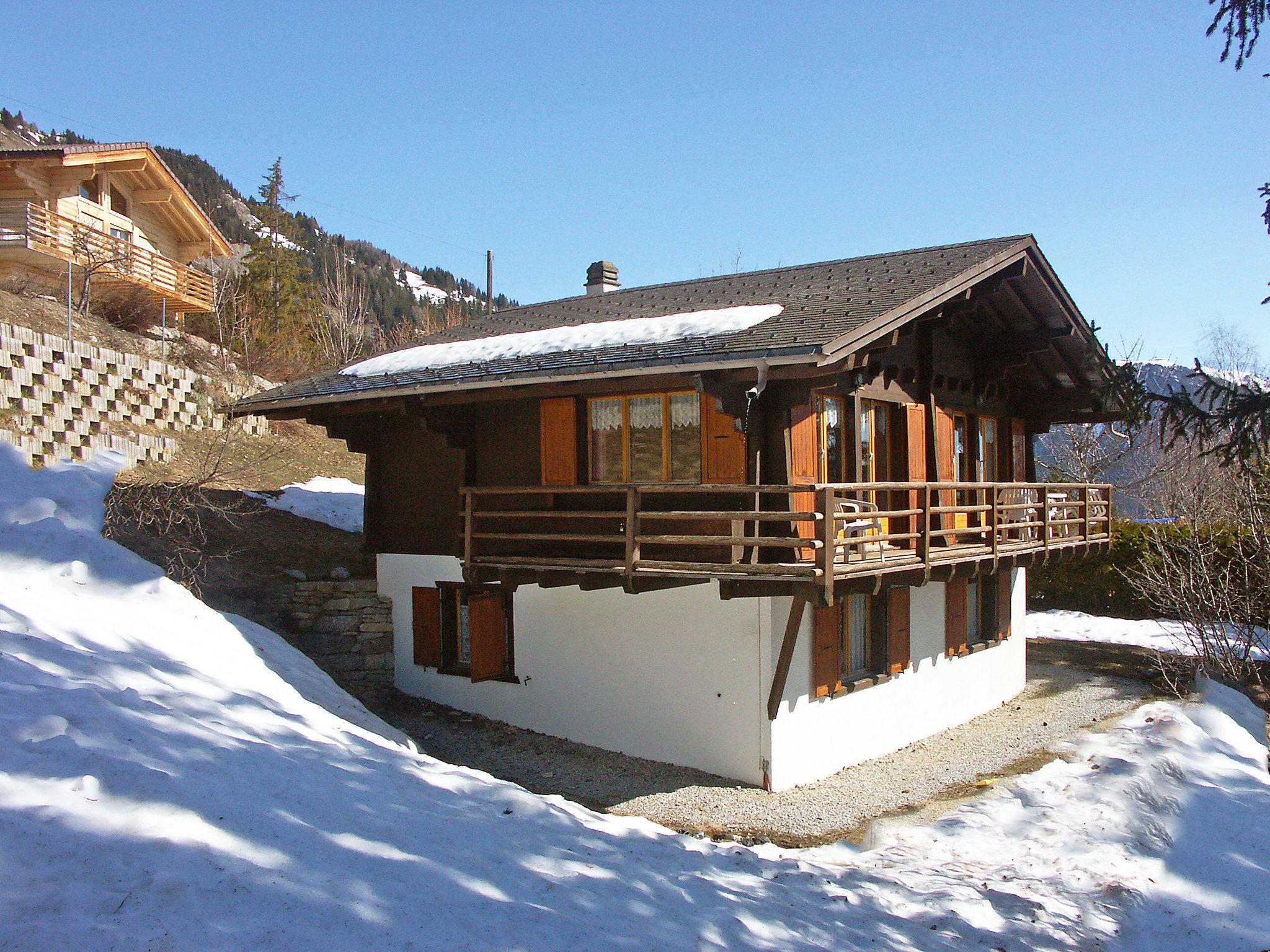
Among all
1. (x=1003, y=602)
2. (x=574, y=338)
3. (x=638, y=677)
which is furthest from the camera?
(x=1003, y=602)

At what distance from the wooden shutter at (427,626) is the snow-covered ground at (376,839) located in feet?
7.56

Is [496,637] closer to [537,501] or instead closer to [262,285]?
[537,501]

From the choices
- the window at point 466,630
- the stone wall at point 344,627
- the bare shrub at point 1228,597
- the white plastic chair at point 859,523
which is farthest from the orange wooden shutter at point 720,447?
the bare shrub at point 1228,597

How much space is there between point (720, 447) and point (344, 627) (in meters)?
6.93

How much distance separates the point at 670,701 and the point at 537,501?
3.30m

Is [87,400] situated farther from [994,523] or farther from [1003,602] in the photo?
[1003,602]

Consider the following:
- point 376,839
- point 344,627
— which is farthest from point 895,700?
point 376,839

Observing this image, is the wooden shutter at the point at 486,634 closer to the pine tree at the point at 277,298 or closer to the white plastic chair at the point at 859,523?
the white plastic chair at the point at 859,523

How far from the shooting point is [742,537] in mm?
9266

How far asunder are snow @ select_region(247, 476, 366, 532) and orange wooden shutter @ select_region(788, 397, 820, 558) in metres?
8.61

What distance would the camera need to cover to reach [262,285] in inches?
1180

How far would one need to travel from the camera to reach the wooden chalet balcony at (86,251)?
22469 millimetres

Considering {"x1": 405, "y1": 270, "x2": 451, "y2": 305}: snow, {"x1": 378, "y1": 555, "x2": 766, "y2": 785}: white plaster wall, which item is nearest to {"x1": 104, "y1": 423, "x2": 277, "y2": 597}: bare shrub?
{"x1": 378, "y1": 555, "x2": 766, "y2": 785}: white plaster wall

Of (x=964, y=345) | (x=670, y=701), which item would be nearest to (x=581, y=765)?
(x=670, y=701)
